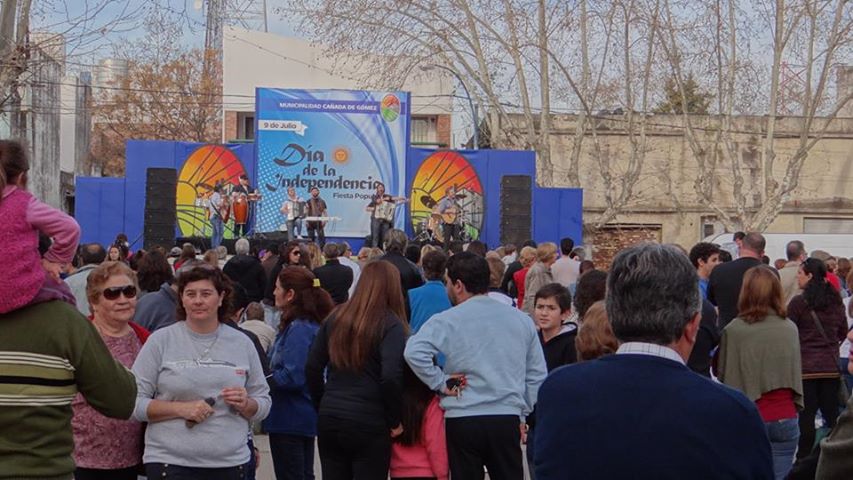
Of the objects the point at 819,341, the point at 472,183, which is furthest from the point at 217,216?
the point at 819,341

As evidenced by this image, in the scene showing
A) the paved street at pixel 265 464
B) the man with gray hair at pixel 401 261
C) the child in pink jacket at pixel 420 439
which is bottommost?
the paved street at pixel 265 464

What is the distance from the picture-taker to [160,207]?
25.8m

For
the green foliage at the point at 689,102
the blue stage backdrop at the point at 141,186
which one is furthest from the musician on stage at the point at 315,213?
the green foliage at the point at 689,102

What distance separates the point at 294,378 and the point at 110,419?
66.0 inches

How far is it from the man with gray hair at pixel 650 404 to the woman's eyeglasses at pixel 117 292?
2.78 meters

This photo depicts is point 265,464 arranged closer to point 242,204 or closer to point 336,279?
point 336,279

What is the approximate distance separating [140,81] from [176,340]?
4677 cm

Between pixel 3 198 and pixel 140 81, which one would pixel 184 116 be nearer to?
pixel 140 81

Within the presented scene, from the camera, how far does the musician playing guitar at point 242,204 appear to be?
25547 mm

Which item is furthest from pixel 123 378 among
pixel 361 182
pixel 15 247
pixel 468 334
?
pixel 361 182

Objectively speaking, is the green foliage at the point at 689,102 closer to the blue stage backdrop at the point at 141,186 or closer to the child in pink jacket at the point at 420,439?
the blue stage backdrop at the point at 141,186

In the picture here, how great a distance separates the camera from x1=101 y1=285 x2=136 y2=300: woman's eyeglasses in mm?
5273

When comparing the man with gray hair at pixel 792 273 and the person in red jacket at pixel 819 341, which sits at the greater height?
the man with gray hair at pixel 792 273

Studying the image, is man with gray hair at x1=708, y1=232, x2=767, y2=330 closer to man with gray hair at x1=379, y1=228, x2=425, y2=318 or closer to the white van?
man with gray hair at x1=379, y1=228, x2=425, y2=318
